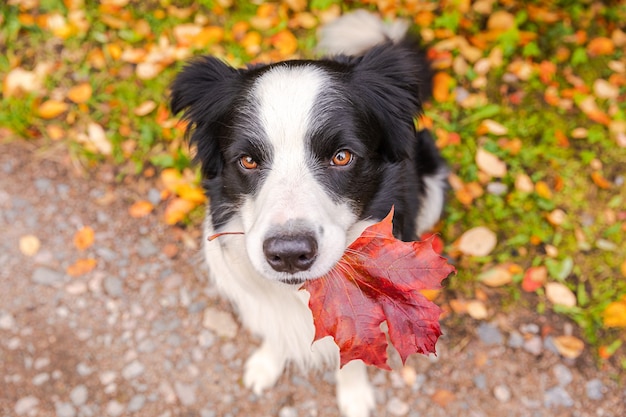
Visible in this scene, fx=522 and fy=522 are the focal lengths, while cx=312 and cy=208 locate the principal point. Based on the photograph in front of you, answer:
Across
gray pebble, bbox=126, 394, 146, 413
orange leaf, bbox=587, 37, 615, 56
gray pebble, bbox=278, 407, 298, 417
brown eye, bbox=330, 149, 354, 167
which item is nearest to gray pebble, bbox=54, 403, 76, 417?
gray pebble, bbox=126, 394, 146, 413

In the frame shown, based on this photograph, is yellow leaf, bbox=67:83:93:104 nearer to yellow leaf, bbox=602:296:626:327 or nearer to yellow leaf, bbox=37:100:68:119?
yellow leaf, bbox=37:100:68:119

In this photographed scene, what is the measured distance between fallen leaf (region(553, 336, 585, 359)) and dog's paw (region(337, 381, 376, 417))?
117 centimetres

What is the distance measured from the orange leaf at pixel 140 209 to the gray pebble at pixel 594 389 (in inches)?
116

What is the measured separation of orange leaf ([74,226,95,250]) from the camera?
11.4ft

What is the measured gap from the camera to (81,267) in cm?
340

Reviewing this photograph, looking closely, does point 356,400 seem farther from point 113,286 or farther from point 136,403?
point 113,286

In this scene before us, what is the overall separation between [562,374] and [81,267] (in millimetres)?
3044

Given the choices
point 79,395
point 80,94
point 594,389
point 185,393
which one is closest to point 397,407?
point 594,389

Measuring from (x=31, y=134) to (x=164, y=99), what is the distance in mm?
976

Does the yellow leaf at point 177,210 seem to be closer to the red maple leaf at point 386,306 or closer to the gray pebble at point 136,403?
the gray pebble at point 136,403

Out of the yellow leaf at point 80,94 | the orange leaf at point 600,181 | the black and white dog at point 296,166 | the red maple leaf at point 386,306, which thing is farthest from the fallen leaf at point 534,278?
the yellow leaf at point 80,94

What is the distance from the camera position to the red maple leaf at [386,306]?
5.94 ft

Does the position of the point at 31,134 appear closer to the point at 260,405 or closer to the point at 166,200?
the point at 166,200

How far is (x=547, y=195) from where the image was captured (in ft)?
11.8
